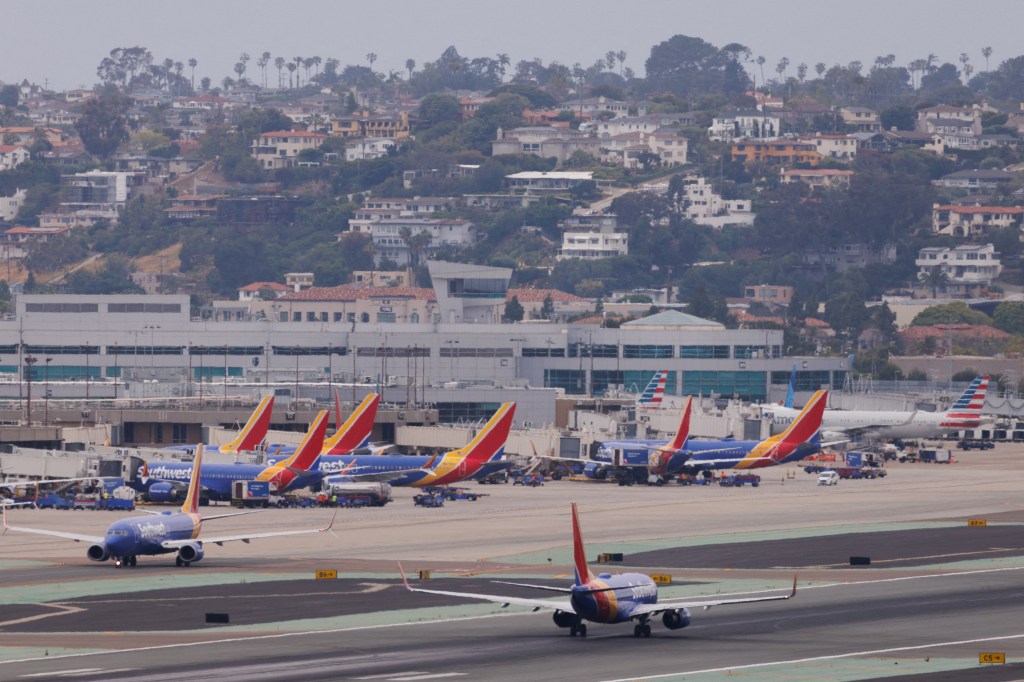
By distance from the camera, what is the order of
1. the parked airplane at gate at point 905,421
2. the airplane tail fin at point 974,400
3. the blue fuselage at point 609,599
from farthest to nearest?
the airplane tail fin at point 974,400
the parked airplane at gate at point 905,421
the blue fuselage at point 609,599

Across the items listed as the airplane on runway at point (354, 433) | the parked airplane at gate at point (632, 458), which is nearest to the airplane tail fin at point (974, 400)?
the parked airplane at gate at point (632, 458)

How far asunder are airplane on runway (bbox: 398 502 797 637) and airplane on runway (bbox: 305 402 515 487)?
5979 cm

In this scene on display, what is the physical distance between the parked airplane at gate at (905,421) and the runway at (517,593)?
197 feet

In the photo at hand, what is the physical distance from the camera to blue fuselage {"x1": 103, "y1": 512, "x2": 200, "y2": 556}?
80125 millimetres

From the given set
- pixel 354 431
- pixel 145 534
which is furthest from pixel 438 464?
pixel 145 534

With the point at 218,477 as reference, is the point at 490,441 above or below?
above

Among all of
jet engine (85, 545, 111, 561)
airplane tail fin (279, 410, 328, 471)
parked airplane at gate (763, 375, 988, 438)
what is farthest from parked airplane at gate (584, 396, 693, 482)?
jet engine (85, 545, 111, 561)

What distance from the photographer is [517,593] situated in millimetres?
72500

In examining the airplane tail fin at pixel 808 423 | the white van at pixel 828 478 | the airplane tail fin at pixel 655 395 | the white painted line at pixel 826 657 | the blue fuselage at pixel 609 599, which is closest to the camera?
the white painted line at pixel 826 657

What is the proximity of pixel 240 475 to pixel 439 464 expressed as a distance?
12886 millimetres

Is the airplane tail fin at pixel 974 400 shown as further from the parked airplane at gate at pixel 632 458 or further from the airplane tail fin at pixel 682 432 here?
the airplane tail fin at pixel 682 432

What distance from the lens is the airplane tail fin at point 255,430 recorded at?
5266 inches

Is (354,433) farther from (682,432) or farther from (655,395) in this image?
(655,395)

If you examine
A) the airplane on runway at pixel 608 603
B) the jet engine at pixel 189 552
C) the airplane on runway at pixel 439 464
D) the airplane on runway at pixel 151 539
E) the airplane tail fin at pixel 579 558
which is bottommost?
the airplane on runway at pixel 439 464
